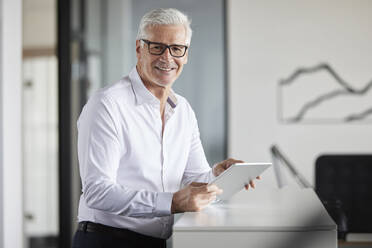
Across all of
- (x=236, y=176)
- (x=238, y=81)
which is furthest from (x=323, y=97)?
(x=236, y=176)

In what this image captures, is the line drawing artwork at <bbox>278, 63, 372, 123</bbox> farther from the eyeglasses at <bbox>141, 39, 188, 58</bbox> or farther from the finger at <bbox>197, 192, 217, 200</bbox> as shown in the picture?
the finger at <bbox>197, 192, 217, 200</bbox>

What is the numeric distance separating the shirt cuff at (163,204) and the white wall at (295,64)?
2435 mm

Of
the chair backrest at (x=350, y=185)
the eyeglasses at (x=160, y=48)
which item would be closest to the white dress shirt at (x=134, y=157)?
the eyeglasses at (x=160, y=48)

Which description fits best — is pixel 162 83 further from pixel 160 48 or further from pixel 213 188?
pixel 213 188

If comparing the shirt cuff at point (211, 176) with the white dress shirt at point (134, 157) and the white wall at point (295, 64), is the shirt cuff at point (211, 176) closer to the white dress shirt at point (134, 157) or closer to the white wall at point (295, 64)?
the white dress shirt at point (134, 157)

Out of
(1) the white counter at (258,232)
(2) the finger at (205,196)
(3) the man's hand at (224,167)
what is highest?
(3) the man's hand at (224,167)

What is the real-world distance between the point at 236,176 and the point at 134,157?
13.8 inches

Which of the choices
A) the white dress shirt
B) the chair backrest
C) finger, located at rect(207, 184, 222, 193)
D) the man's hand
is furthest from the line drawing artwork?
finger, located at rect(207, 184, 222, 193)

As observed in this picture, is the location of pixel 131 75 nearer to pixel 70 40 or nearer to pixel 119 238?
pixel 119 238

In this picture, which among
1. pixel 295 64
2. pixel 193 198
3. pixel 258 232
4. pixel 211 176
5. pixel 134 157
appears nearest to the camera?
pixel 258 232

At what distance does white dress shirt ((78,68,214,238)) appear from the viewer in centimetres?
154

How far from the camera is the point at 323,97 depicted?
391 centimetres

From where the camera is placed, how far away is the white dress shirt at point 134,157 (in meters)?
1.54

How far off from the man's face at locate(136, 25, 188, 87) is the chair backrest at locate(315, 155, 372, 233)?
2.12 meters
